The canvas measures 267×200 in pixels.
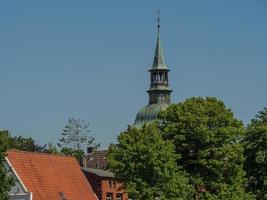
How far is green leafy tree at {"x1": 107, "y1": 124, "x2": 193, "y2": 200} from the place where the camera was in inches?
2549

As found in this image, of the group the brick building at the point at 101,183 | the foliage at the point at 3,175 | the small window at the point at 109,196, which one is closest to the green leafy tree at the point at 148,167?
the foliage at the point at 3,175

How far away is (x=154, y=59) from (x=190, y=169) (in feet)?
326

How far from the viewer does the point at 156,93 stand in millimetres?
162875

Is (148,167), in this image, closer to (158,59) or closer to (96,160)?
(96,160)

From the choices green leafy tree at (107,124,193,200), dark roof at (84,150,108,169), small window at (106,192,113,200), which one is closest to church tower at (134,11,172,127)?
dark roof at (84,150,108,169)

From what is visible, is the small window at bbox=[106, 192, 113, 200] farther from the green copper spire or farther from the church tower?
the green copper spire

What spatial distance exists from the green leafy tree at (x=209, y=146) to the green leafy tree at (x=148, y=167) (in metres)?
2.57

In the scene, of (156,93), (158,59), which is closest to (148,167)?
(156,93)

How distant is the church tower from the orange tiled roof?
75.2 metres

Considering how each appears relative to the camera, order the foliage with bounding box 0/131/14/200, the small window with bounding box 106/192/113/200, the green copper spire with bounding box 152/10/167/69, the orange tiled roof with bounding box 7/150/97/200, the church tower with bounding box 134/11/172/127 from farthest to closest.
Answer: the green copper spire with bounding box 152/10/167/69
the church tower with bounding box 134/11/172/127
the small window with bounding box 106/192/113/200
the orange tiled roof with bounding box 7/150/97/200
the foliage with bounding box 0/131/14/200

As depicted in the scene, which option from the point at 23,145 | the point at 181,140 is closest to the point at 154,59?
the point at 23,145

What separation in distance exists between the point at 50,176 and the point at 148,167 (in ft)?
53.7

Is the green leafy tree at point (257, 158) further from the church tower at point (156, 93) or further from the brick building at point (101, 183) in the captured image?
the church tower at point (156, 93)

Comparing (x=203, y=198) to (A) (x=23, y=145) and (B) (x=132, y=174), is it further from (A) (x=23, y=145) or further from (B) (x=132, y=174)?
(A) (x=23, y=145)
